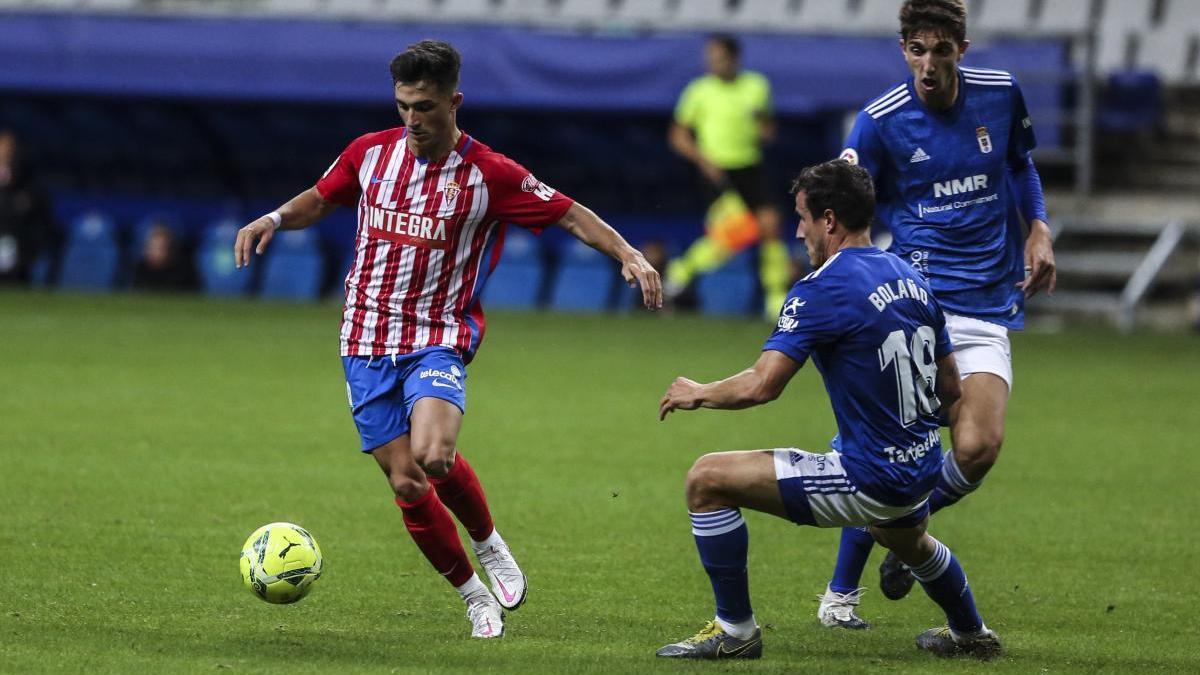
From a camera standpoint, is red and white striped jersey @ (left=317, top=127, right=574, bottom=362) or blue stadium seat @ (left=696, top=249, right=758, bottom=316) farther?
blue stadium seat @ (left=696, top=249, right=758, bottom=316)

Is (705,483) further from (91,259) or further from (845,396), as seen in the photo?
(91,259)

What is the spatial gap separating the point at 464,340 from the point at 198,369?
8.00m

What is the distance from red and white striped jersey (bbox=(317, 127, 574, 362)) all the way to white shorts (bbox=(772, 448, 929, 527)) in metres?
1.35

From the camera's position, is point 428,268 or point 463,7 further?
point 463,7

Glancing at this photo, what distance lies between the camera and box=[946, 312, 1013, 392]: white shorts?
657 cm

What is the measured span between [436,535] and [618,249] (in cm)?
114

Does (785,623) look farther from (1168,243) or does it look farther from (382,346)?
(1168,243)

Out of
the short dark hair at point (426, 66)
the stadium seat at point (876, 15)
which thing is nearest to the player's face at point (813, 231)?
the short dark hair at point (426, 66)

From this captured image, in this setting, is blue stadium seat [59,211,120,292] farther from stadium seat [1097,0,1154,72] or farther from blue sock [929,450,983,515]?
blue sock [929,450,983,515]

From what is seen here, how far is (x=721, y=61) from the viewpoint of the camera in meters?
17.5

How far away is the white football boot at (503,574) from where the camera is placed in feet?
20.2

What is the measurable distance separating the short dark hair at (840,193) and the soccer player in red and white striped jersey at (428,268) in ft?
2.21

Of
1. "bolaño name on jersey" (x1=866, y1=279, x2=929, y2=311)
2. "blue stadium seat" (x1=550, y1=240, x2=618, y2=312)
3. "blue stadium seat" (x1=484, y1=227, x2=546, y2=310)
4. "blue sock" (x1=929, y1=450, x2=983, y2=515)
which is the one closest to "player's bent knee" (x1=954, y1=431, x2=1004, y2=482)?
"blue sock" (x1=929, y1=450, x2=983, y2=515)

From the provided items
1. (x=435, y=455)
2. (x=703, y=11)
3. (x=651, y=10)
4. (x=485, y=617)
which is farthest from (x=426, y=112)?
(x=651, y=10)
